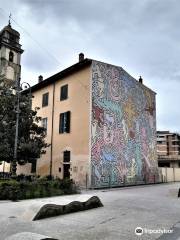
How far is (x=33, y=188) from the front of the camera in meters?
15.4

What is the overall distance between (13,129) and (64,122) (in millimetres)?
6248

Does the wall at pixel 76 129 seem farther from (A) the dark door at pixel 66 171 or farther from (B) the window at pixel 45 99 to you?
(B) the window at pixel 45 99

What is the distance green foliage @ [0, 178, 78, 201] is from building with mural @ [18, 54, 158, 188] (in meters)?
5.96

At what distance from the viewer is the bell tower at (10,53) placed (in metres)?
43.2

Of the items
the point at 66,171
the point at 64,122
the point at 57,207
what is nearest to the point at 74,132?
the point at 64,122

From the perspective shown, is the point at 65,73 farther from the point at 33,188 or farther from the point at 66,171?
the point at 33,188

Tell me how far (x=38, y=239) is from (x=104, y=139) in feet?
67.3

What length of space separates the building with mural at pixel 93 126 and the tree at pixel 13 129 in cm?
359

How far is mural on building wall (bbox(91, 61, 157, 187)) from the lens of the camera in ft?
82.3

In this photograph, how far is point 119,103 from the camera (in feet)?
93.4

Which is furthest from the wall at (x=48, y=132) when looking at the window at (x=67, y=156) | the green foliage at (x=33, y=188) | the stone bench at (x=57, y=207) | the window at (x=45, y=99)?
the stone bench at (x=57, y=207)

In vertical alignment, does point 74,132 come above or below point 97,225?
above

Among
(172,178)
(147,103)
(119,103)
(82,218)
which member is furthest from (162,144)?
(82,218)

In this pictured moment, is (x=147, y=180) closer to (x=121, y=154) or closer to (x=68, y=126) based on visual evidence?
(x=121, y=154)
